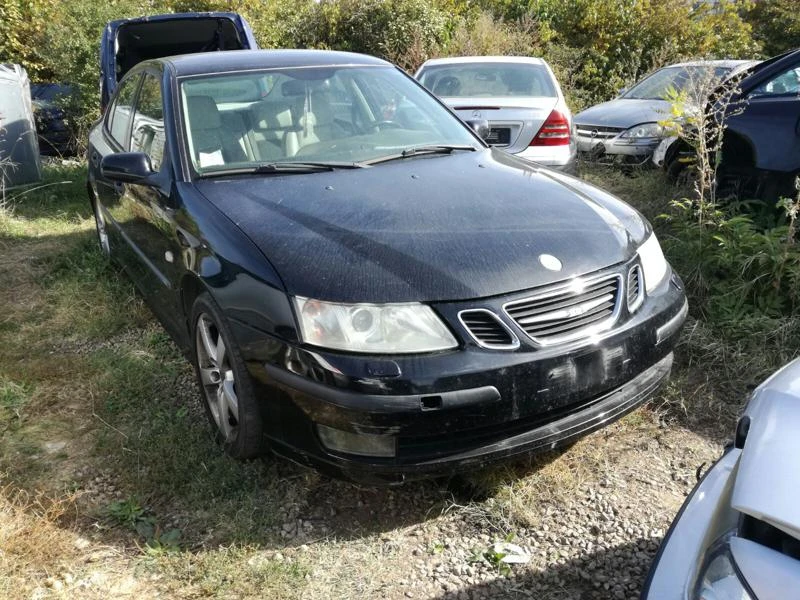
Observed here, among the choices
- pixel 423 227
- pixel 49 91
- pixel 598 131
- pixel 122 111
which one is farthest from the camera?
pixel 49 91

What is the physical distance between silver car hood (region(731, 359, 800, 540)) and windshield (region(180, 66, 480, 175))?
210cm

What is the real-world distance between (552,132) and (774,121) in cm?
187

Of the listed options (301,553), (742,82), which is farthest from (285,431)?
(742,82)

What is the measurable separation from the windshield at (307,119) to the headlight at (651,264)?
1160 mm

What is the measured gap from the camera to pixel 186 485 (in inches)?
105

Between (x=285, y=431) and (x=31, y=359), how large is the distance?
7.21ft

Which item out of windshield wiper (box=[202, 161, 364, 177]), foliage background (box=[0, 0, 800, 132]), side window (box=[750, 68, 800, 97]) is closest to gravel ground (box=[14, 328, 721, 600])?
windshield wiper (box=[202, 161, 364, 177])

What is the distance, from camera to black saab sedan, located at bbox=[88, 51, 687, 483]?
7.09ft

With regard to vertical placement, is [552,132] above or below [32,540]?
above

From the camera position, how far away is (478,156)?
3352mm

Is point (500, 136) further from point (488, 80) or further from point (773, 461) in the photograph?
point (773, 461)

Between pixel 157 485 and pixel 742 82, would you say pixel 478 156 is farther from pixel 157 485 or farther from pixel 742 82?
pixel 742 82

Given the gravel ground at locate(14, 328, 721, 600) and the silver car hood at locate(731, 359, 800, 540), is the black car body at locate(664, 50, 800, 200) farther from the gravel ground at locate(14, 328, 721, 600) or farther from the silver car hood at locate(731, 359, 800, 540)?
the silver car hood at locate(731, 359, 800, 540)

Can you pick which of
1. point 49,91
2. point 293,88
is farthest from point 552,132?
point 49,91
